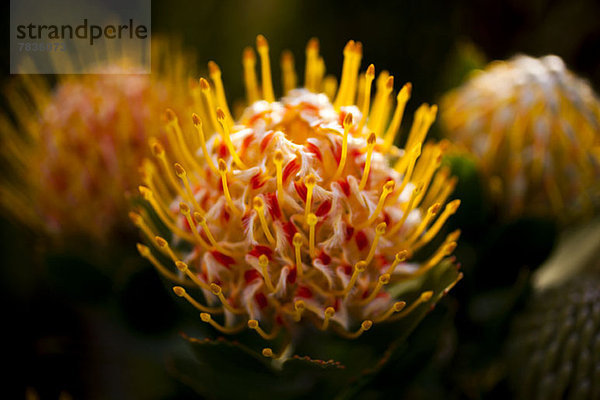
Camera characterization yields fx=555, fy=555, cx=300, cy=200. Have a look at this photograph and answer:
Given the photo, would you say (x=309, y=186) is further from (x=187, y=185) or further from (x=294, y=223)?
(x=187, y=185)

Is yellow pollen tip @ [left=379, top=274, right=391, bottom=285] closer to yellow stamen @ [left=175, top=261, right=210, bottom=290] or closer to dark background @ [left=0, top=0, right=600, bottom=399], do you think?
yellow stamen @ [left=175, top=261, right=210, bottom=290]

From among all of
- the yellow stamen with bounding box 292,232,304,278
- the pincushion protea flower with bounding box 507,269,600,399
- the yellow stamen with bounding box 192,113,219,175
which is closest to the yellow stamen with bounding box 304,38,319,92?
the yellow stamen with bounding box 192,113,219,175

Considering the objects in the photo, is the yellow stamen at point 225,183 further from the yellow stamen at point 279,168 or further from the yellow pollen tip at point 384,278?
the yellow pollen tip at point 384,278

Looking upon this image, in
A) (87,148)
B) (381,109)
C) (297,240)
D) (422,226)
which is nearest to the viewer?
(297,240)

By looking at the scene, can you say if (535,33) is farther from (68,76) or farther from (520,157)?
(68,76)

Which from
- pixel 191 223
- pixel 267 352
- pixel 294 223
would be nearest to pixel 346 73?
pixel 294 223

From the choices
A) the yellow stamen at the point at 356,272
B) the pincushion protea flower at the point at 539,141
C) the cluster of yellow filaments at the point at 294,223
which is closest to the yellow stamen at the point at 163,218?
the cluster of yellow filaments at the point at 294,223
